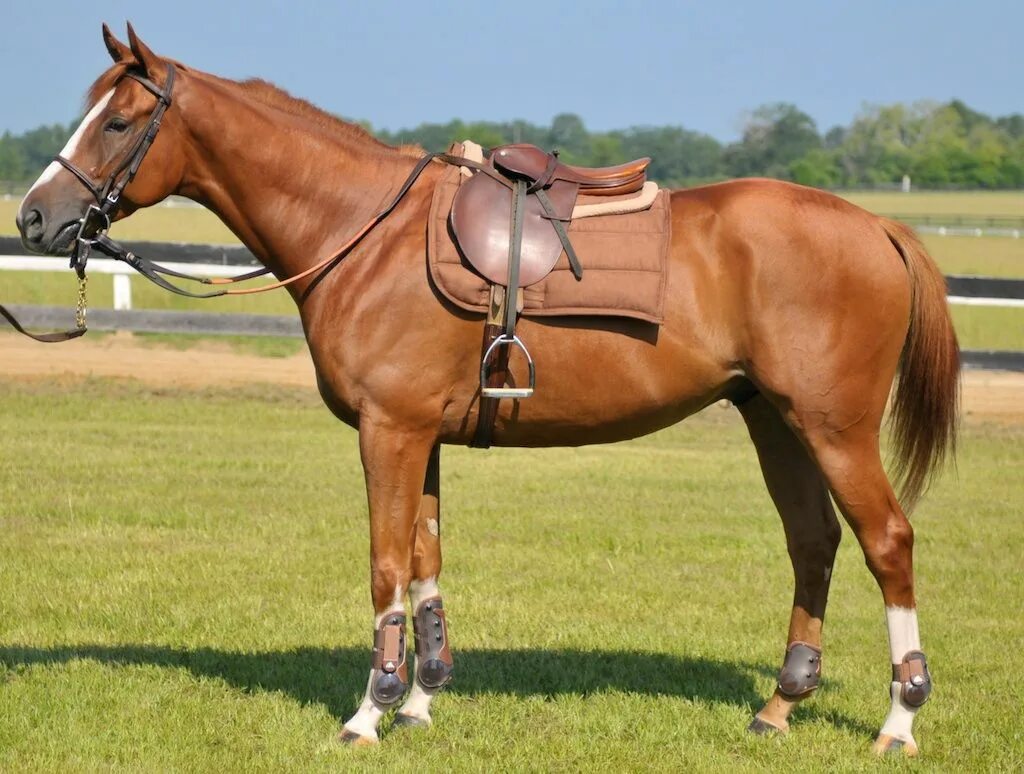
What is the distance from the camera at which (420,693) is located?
541cm

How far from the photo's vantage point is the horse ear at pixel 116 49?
498cm

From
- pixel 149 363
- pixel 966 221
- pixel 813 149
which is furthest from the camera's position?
pixel 813 149

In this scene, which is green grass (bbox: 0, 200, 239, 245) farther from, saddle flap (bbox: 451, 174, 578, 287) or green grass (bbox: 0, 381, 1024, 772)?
saddle flap (bbox: 451, 174, 578, 287)

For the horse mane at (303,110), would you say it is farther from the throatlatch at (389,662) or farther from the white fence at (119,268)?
the white fence at (119,268)

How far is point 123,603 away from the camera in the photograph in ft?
22.6

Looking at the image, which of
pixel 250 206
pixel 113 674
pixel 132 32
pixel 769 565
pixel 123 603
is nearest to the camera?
pixel 132 32

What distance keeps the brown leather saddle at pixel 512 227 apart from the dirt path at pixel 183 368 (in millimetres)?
9704

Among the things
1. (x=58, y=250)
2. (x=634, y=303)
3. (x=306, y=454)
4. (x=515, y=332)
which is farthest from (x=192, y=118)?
(x=306, y=454)

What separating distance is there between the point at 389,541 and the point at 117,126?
190cm

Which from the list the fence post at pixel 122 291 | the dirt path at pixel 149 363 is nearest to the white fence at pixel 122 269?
the fence post at pixel 122 291

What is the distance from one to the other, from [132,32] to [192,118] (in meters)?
0.39

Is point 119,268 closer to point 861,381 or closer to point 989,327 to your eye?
point 861,381

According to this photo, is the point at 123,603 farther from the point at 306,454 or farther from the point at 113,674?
the point at 306,454

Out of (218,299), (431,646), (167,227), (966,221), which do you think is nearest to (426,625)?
(431,646)
